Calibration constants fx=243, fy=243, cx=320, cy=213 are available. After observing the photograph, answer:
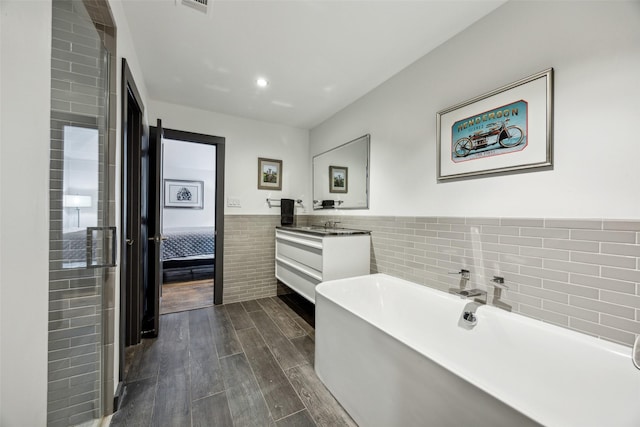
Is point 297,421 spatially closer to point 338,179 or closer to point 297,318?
point 297,318

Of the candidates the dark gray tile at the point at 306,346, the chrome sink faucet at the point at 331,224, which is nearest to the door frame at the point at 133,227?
the dark gray tile at the point at 306,346

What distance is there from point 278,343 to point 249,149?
244 cm

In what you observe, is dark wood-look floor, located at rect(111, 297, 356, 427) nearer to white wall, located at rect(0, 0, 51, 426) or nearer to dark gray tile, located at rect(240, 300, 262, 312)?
dark gray tile, located at rect(240, 300, 262, 312)

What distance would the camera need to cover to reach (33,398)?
690 millimetres

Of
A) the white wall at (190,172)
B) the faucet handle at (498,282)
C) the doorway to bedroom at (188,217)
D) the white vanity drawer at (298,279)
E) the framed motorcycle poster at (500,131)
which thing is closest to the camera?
the framed motorcycle poster at (500,131)

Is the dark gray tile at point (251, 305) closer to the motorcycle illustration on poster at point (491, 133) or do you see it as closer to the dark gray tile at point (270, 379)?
the dark gray tile at point (270, 379)

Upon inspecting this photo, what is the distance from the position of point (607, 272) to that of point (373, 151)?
1857 mm

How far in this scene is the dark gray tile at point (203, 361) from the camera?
65.0 inches

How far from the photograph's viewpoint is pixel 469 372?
1272 mm

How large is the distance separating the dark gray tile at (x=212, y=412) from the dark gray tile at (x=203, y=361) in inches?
2.3

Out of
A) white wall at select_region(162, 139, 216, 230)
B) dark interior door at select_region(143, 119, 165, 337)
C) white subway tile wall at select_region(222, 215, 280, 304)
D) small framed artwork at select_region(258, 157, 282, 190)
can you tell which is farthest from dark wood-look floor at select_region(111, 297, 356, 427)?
white wall at select_region(162, 139, 216, 230)

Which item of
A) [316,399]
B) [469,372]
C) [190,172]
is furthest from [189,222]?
[469,372]

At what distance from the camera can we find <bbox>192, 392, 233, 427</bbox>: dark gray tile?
4.54 feet

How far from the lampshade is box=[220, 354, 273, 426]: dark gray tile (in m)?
1.41
